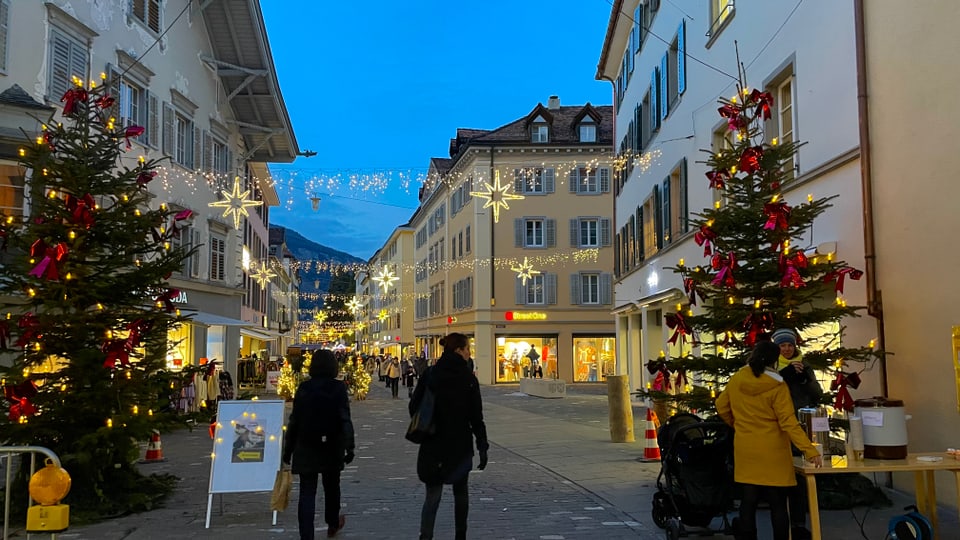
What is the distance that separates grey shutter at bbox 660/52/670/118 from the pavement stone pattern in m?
9.19

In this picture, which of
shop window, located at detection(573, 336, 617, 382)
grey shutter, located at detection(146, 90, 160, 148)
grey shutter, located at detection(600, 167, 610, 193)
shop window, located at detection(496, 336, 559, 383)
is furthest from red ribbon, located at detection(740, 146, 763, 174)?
grey shutter, located at detection(600, 167, 610, 193)

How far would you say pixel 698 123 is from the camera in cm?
1769

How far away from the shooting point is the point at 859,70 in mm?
10070

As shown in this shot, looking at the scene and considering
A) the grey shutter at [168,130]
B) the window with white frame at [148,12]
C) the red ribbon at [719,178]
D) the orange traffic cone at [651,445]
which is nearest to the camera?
the red ribbon at [719,178]

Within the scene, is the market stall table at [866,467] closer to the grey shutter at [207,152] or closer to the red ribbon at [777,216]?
the red ribbon at [777,216]

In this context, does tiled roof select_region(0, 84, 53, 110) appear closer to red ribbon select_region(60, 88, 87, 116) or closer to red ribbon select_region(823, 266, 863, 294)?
red ribbon select_region(60, 88, 87, 116)

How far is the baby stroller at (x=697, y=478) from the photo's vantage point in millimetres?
7164

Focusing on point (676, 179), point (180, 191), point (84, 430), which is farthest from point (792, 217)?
point (180, 191)

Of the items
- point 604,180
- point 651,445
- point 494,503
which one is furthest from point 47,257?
point 604,180

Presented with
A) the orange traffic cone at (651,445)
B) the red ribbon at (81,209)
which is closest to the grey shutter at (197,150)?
the red ribbon at (81,209)

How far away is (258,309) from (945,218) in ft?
135

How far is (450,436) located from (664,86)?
54.1ft

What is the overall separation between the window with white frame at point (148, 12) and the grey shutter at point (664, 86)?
1334 centimetres

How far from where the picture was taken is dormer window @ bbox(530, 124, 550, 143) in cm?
4500
